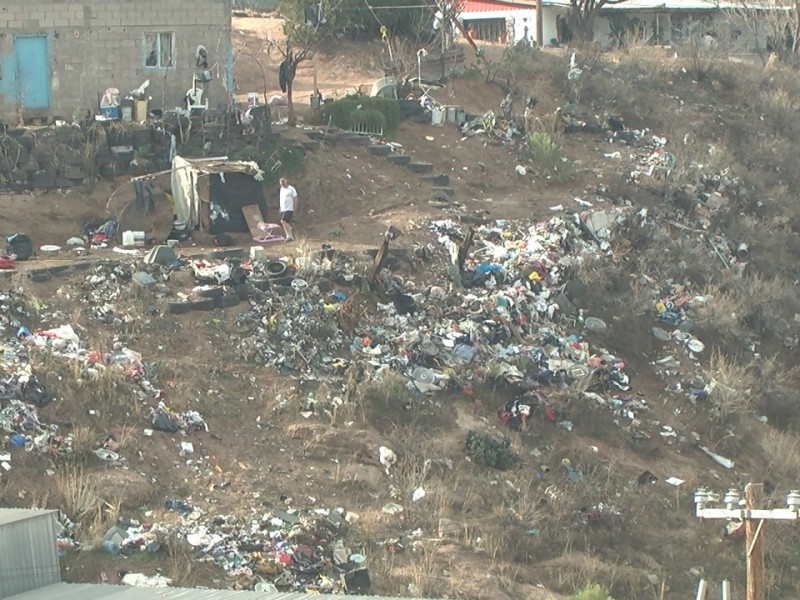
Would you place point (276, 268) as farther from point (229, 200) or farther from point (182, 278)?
point (229, 200)

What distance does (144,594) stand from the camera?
449 inches

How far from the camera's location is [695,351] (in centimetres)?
2167

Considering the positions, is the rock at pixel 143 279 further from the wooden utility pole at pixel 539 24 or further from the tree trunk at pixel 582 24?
the tree trunk at pixel 582 24

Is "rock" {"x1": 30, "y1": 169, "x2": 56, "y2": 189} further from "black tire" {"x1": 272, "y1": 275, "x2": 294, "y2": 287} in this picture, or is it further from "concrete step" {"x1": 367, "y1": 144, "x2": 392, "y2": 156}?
"concrete step" {"x1": 367, "y1": 144, "x2": 392, "y2": 156}

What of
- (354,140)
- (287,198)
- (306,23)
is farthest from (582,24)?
(287,198)

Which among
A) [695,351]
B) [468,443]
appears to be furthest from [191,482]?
[695,351]

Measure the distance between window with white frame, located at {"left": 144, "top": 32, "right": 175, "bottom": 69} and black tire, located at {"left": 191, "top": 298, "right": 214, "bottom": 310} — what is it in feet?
27.8

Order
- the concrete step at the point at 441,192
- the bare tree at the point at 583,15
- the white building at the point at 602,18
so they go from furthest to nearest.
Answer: the white building at the point at 602,18
the bare tree at the point at 583,15
the concrete step at the point at 441,192

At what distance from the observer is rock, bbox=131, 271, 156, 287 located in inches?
A: 739

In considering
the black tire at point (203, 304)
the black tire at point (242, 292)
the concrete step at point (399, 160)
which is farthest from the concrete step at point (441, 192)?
the black tire at point (203, 304)

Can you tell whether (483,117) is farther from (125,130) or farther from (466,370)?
(466,370)

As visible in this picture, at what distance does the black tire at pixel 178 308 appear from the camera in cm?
A: 1847

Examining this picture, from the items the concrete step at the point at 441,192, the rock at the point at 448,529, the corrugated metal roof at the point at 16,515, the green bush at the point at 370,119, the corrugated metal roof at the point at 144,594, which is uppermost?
the green bush at the point at 370,119

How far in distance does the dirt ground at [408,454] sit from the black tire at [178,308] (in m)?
0.19
